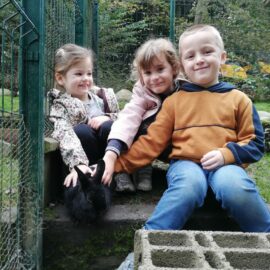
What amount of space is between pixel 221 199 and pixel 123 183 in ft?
2.40

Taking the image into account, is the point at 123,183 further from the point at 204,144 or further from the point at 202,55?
the point at 202,55

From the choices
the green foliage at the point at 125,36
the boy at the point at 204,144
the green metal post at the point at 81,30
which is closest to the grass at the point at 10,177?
the boy at the point at 204,144

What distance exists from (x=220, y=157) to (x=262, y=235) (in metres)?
0.66

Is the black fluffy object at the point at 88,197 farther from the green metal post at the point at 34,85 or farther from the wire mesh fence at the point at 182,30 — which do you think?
the wire mesh fence at the point at 182,30

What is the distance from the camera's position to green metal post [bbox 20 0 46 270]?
2.16m

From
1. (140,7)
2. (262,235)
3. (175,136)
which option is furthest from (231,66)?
(262,235)

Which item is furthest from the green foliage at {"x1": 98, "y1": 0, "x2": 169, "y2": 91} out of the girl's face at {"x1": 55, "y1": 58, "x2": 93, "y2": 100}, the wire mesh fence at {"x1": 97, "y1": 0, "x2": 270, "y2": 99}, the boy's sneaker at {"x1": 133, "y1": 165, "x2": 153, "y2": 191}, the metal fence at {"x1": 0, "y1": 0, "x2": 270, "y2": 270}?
the boy's sneaker at {"x1": 133, "y1": 165, "x2": 153, "y2": 191}

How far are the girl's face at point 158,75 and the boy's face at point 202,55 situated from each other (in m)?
0.16

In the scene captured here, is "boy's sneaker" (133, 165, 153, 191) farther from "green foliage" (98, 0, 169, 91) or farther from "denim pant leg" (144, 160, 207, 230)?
"green foliage" (98, 0, 169, 91)

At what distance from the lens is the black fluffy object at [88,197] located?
2.09m

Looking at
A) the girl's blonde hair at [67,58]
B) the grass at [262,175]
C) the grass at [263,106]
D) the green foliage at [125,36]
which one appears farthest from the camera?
the grass at [263,106]

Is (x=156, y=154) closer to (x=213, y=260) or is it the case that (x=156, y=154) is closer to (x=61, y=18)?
(x=213, y=260)

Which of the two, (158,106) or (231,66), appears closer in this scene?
(158,106)

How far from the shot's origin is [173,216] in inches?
79.4
